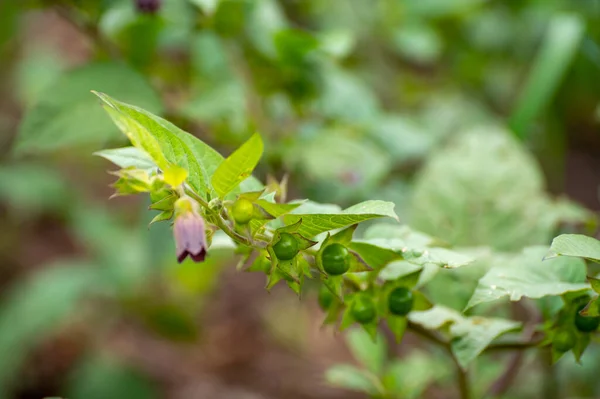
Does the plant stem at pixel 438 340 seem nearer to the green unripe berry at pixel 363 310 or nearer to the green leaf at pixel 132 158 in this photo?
the green unripe berry at pixel 363 310

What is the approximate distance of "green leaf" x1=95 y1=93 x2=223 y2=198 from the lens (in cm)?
51

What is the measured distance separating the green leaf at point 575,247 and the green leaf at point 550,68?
0.71 meters

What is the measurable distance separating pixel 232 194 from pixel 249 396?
126 cm

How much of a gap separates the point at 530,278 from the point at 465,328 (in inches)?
3.3

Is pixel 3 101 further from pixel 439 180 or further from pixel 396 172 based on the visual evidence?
pixel 439 180

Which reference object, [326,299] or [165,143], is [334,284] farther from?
[165,143]

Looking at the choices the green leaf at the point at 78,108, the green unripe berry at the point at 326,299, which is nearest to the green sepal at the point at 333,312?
the green unripe berry at the point at 326,299

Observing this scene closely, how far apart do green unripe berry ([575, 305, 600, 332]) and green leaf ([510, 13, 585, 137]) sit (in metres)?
0.68

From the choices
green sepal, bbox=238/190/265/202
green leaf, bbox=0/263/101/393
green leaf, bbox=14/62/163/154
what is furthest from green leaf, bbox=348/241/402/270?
green leaf, bbox=0/263/101/393

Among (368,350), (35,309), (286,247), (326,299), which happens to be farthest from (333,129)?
(35,309)

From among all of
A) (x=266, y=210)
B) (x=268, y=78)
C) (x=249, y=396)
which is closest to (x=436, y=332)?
(x=266, y=210)

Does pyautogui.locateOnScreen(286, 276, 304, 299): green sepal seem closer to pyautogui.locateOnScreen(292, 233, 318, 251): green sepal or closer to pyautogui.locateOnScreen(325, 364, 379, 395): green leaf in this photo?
pyautogui.locateOnScreen(292, 233, 318, 251): green sepal

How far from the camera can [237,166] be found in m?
0.54

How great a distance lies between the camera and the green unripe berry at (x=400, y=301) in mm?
638
